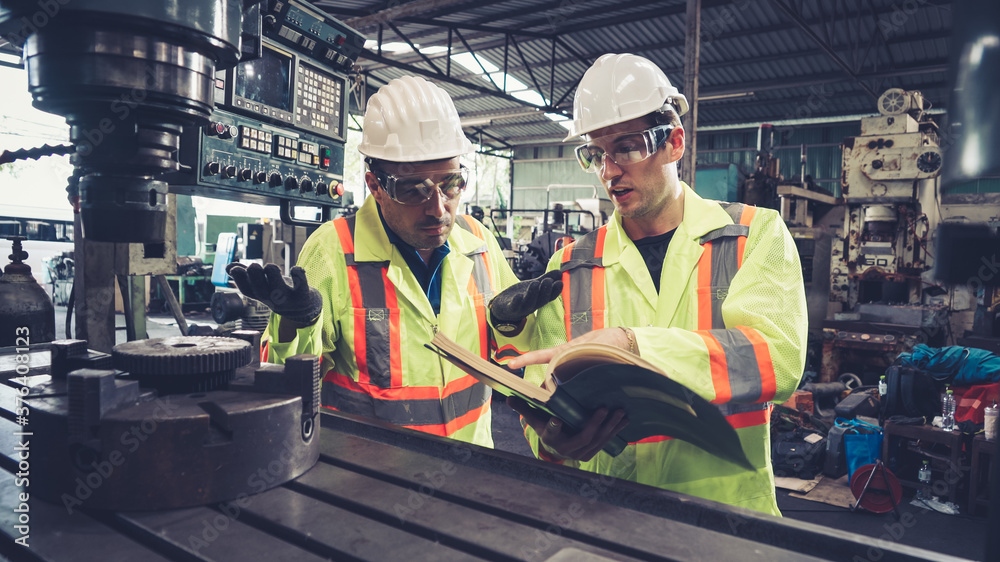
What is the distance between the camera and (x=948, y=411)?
3.78 meters

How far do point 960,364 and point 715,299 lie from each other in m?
3.51

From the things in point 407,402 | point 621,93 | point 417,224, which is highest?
point 621,93

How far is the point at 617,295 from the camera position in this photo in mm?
1518

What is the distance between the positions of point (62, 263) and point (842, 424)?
1084 centimetres

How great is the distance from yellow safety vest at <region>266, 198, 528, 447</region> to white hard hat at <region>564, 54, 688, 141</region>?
581 millimetres

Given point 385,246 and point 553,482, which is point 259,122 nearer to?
point 385,246

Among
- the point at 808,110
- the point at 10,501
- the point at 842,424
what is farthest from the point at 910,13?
the point at 10,501

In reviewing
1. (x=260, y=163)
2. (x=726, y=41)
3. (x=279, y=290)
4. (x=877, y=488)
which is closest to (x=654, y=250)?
(x=279, y=290)

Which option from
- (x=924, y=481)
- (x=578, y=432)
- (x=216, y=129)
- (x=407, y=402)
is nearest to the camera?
(x=578, y=432)

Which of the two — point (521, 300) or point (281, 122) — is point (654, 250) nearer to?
point (521, 300)

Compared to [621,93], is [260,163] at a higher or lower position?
lower

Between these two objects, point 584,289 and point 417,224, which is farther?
point 417,224

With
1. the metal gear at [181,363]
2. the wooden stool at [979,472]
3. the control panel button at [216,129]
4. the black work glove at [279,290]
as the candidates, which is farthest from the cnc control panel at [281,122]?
the wooden stool at [979,472]

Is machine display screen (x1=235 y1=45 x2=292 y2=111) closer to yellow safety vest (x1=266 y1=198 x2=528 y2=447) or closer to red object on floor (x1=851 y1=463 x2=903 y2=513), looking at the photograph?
yellow safety vest (x1=266 y1=198 x2=528 y2=447)
